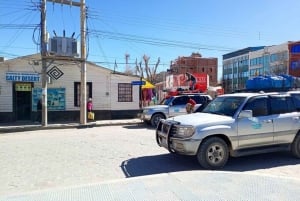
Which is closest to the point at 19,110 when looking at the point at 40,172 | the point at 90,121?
the point at 90,121

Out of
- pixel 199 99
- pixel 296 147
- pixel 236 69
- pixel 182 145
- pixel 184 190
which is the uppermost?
pixel 236 69

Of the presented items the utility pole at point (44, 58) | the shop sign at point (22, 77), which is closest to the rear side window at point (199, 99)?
the utility pole at point (44, 58)

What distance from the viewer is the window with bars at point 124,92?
22.5 meters

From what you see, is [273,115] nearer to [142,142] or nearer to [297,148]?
[297,148]

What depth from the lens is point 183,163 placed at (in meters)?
8.08

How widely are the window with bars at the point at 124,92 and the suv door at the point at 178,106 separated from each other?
18.5 feet

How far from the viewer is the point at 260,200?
4.91 meters

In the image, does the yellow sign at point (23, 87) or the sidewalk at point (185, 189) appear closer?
the sidewalk at point (185, 189)

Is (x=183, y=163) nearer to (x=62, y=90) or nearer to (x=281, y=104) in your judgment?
(x=281, y=104)

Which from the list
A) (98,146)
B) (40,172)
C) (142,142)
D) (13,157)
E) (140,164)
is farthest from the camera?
(142,142)

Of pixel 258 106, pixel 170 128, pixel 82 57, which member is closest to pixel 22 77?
pixel 82 57

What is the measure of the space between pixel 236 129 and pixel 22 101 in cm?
1643

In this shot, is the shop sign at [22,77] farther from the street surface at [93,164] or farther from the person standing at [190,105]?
the person standing at [190,105]

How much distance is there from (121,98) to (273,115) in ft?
50.1
